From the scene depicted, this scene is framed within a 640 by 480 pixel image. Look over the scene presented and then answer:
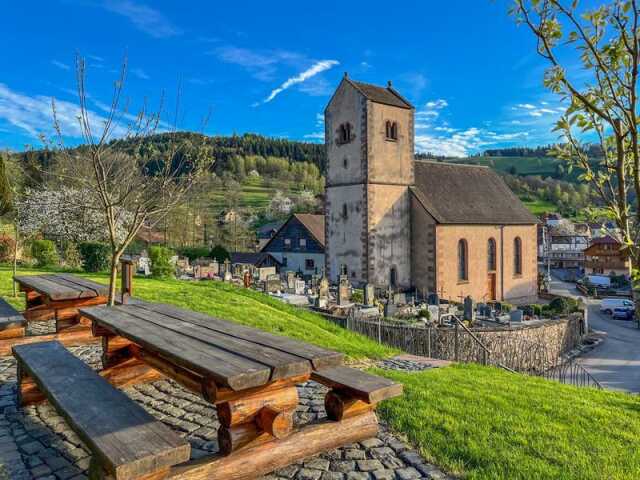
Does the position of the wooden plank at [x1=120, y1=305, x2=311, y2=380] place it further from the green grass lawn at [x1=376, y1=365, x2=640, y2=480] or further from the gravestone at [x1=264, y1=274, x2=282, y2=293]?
the gravestone at [x1=264, y1=274, x2=282, y2=293]

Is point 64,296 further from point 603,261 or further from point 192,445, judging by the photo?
point 603,261

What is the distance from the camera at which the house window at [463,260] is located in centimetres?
2752

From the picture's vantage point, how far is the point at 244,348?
3635 millimetres

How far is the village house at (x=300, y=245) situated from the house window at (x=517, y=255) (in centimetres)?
1440

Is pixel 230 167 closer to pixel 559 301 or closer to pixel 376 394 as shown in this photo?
pixel 559 301

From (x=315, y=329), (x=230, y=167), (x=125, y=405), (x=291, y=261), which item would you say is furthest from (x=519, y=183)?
(x=125, y=405)

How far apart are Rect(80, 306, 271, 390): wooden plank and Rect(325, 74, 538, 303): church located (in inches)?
833

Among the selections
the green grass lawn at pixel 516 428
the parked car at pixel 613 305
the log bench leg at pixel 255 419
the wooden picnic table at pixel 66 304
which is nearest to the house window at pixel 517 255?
the parked car at pixel 613 305

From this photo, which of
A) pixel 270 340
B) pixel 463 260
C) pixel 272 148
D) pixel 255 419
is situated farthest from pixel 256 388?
pixel 272 148

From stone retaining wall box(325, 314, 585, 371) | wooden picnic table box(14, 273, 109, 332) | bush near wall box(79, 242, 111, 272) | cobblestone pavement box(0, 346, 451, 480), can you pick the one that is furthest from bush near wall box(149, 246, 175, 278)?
cobblestone pavement box(0, 346, 451, 480)

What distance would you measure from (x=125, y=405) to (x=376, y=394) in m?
1.89

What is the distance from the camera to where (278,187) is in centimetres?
9538

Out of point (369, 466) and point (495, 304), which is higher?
point (369, 466)

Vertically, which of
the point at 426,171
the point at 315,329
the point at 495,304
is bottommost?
the point at 495,304
